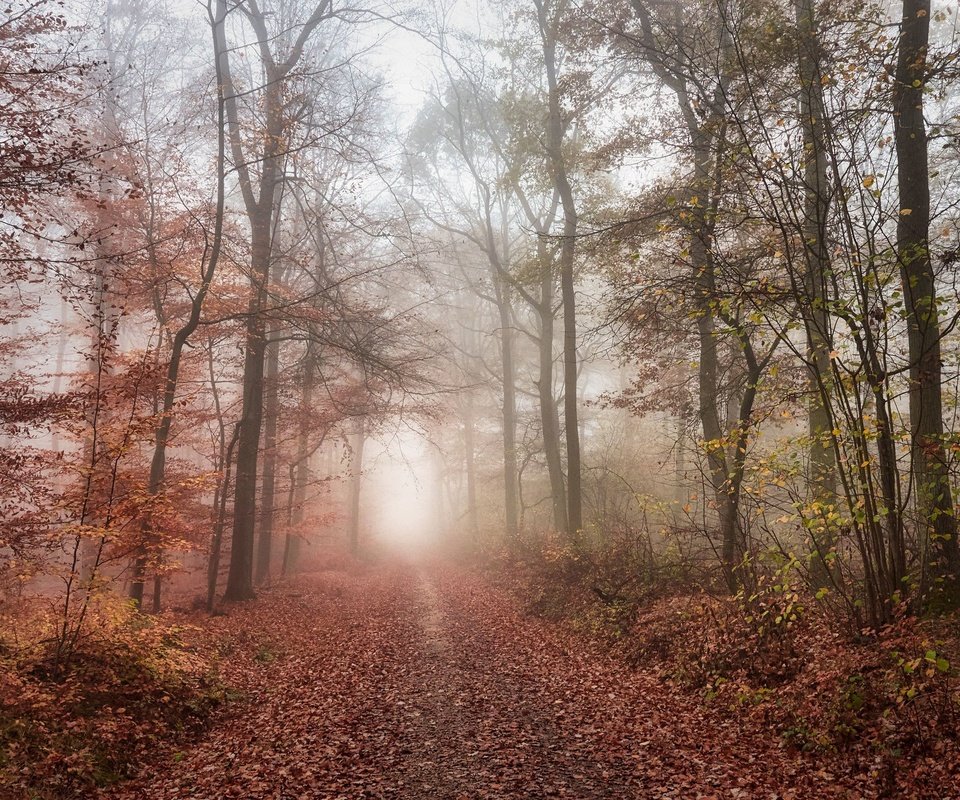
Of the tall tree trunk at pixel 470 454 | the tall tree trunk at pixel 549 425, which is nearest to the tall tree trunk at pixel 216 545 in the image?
the tall tree trunk at pixel 549 425

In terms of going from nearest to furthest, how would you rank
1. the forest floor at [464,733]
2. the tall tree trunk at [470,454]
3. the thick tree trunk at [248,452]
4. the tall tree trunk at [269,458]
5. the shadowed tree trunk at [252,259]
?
the forest floor at [464,733], the shadowed tree trunk at [252,259], the thick tree trunk at [248,452], the tall tree trunk at [269,458], the tall tree trunk at [470,454]

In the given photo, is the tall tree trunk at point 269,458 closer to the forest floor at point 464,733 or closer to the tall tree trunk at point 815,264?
the forest floor at point 464,733

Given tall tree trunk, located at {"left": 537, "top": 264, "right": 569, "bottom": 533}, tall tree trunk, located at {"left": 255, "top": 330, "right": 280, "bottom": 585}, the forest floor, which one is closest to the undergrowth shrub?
the forest floor

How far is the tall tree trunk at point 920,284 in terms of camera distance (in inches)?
239

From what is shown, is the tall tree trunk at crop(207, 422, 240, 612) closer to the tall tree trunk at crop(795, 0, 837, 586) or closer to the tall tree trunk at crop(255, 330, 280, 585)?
the tall tree trunk at crop(255, 330, 280, 585)

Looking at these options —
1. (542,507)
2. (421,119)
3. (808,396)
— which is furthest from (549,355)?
(808,396)

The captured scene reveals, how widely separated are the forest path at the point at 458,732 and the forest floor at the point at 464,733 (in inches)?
0.8

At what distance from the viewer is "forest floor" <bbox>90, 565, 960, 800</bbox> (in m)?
5.22

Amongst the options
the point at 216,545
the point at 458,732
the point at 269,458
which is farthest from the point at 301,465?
the point at 458,732

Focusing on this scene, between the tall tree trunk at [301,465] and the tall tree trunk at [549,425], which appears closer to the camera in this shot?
the tall tree trunk at [301,465]

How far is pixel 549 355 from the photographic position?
65.5 feet

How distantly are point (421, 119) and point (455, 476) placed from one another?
70.4ft

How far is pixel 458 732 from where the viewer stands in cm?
649

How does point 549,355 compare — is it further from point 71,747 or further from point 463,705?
point 71,747
